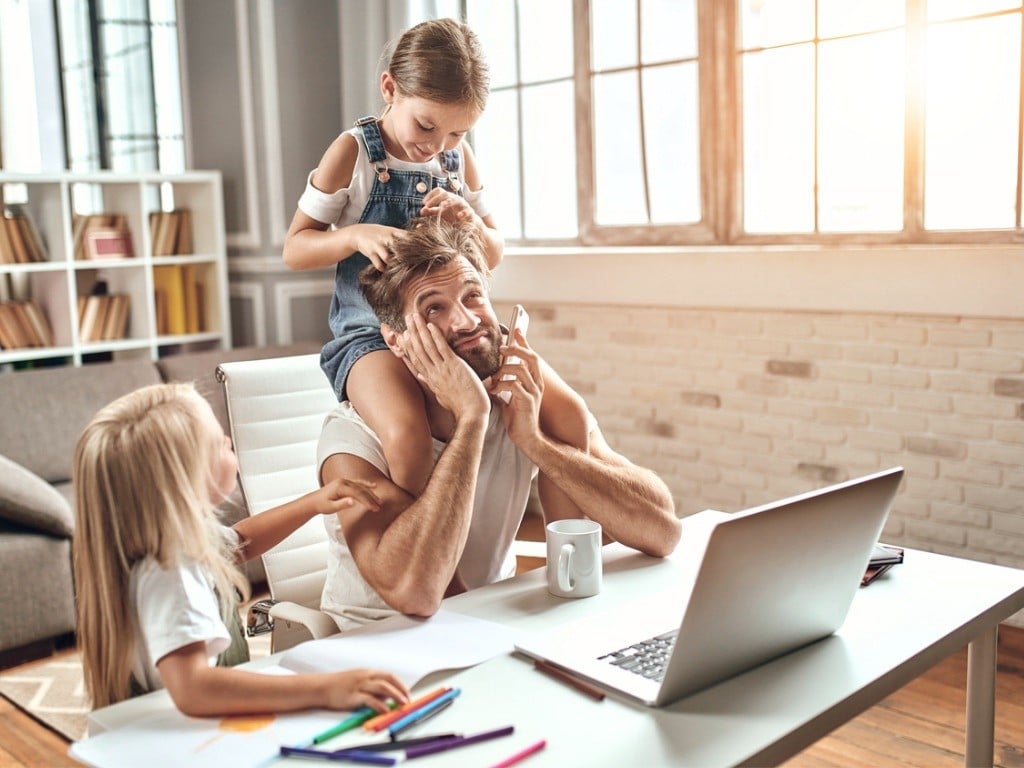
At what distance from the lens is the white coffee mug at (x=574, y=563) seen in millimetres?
1571

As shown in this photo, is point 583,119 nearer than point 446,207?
No

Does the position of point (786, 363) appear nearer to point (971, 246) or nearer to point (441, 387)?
point (971, 246)

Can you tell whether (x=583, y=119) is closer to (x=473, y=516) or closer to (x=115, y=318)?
(x=115, y=318)

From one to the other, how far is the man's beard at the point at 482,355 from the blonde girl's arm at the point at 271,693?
78 centimetres

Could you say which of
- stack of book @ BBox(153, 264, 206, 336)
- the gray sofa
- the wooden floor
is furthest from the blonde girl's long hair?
stack of book @ BBox(153, 264, 206, 336)

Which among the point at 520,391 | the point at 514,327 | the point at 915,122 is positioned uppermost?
the point at 915,122

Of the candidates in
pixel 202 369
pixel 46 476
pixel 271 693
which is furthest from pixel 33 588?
pixel 271 693

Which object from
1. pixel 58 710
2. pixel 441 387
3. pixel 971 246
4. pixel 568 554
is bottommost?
pixel 58 710

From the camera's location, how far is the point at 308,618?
5.72 feet

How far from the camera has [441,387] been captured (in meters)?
1.79

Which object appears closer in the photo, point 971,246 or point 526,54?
point 971,246

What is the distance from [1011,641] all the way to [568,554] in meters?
2.16

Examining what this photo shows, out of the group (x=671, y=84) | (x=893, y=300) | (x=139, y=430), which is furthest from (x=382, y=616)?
(x=671, y=84)

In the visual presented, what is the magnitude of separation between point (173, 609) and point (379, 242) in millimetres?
837
